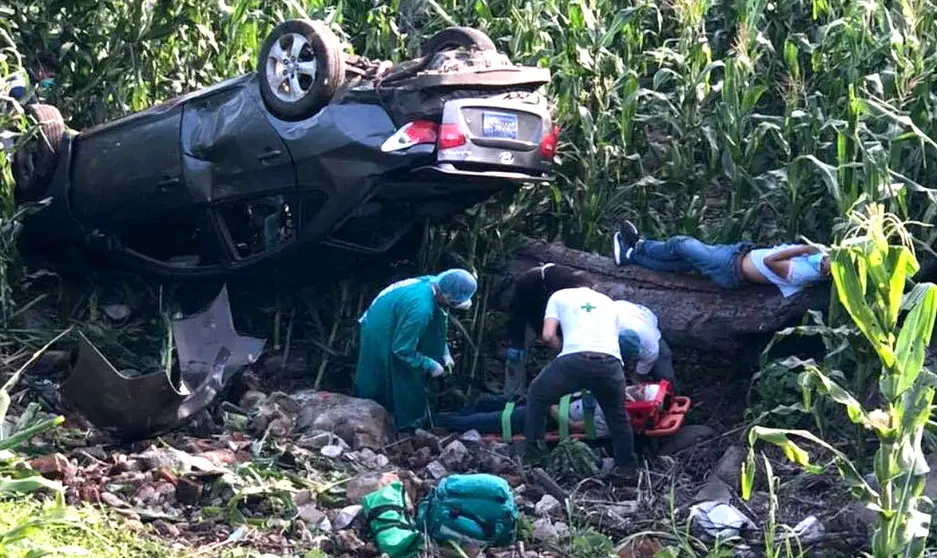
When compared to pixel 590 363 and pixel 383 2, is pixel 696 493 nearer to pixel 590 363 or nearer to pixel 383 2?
pixel 590 363

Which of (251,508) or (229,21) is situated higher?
(229,21)

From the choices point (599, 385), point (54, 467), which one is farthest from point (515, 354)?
point (54, 467)

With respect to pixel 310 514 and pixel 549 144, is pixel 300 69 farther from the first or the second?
pixel 310 514

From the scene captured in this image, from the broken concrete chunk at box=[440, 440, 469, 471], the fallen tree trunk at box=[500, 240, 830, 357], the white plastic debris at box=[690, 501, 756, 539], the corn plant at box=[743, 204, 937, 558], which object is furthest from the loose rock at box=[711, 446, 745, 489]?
the corn plant at box=[743, 204, 937, 558]

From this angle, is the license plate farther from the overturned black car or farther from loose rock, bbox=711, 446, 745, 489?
loose rock, bbox=711, 446, 745, 489

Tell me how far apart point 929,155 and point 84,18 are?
6.13m

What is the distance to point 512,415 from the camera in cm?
944

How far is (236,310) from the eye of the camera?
10586 millimetres

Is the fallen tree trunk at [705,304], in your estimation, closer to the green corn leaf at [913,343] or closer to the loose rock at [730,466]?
the loose rock at [730,466]

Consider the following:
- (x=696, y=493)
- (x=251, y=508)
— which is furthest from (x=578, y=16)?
(x=251, y=508)

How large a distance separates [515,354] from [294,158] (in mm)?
1966

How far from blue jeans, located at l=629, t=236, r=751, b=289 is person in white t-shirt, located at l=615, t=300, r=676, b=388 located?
1.03 feet

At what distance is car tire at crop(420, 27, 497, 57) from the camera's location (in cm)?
1024

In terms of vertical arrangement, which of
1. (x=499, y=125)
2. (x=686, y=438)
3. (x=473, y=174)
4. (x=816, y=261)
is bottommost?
(x=686, y=438)
